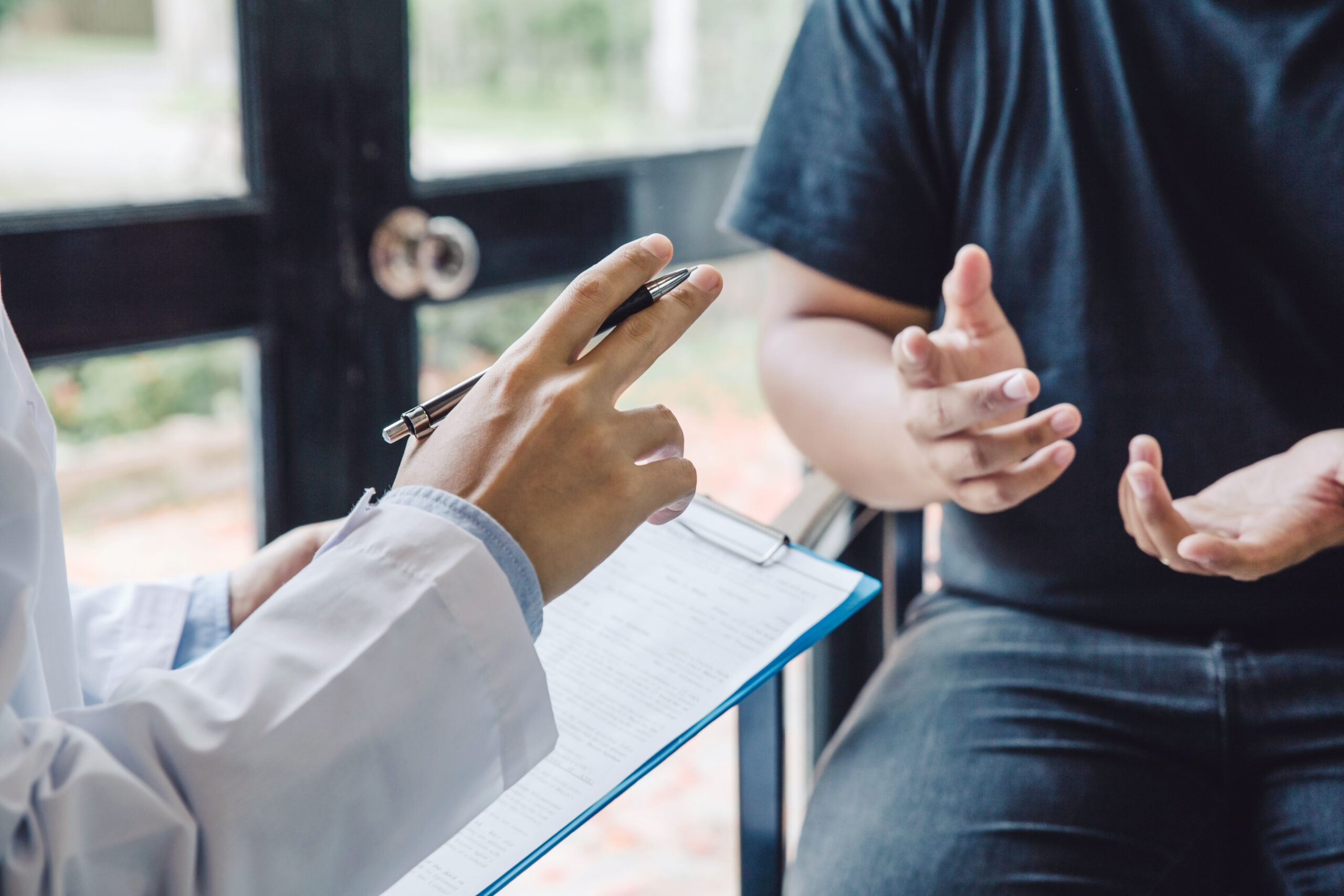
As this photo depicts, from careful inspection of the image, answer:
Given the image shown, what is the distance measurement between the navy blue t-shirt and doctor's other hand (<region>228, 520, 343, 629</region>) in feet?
2.07

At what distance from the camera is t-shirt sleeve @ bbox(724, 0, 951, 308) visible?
110 centimetres

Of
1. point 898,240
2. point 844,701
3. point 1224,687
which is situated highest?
point 898,240

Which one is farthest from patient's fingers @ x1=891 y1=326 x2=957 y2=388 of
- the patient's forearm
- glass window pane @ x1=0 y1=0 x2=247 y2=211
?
glass window pane @ x1=0 y1=0 x2=247 y2=211

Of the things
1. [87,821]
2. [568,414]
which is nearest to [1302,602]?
[568,414]

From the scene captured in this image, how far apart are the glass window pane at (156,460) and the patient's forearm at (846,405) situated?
0.60 meters

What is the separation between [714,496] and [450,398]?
1.28 meters

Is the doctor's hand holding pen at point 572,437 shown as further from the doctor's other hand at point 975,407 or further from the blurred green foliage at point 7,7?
the blurred green foliage at point 7,7

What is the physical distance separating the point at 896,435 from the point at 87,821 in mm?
700

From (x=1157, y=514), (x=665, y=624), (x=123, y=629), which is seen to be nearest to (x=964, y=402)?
(x=1157, y=514)

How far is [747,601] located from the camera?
80cm

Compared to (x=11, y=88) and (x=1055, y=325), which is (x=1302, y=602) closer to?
(x=1055, y=325)

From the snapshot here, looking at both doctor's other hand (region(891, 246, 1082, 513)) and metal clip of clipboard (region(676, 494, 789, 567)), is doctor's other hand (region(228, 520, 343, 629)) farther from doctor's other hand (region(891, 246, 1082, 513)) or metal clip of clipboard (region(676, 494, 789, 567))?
doctor's other hand (region(891, 246, 1082, 513))

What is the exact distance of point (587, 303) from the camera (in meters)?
0.59

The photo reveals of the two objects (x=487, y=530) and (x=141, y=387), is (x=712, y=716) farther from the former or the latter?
(x=141, y=387)
